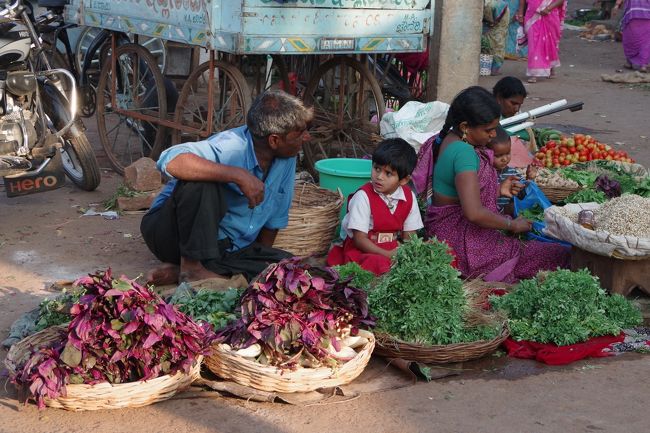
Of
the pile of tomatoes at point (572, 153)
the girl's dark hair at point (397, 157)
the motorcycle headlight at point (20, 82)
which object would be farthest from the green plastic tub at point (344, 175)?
the motorcycle headlight at point (20, 82)

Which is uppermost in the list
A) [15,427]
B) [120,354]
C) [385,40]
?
[385,40]

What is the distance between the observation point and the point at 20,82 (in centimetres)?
559

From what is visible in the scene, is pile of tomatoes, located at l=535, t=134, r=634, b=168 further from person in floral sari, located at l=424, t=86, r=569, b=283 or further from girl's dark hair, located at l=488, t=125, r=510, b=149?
person in floral sari, located at l=424, t=86, r=569, b=283

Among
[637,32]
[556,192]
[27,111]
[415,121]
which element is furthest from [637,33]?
[27,111]

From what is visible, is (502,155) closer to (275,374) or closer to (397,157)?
(397,157)

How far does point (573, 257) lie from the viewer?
467 centimetres

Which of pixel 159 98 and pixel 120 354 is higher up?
pixel 159 98

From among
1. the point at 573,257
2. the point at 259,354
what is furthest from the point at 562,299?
the point at 259,354

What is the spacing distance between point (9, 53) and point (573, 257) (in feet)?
12.1

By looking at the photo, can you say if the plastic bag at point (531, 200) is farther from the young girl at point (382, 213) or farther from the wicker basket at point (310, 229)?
the wicker basket at point (310, 229)

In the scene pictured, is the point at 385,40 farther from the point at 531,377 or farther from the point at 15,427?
the point at 15,427

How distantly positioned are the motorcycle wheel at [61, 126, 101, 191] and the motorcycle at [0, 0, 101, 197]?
0.17 m

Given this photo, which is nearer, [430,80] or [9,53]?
[9,53]

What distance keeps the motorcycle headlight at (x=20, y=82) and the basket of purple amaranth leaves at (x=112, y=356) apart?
267cm
